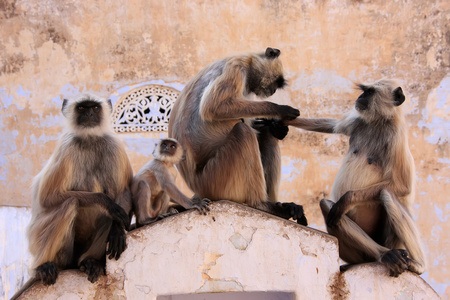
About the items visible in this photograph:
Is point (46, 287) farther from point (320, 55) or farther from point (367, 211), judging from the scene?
point (320, 55)

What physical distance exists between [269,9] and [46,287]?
15.1 feet

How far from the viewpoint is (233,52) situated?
6680 mm

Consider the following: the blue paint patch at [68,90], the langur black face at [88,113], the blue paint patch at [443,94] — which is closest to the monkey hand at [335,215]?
the langur black face at [88,113]

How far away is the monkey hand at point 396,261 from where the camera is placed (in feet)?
10.5

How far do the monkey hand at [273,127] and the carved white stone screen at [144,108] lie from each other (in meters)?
2.99

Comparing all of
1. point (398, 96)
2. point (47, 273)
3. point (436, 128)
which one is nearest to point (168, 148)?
point (47, 273)

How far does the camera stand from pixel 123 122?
670 cm

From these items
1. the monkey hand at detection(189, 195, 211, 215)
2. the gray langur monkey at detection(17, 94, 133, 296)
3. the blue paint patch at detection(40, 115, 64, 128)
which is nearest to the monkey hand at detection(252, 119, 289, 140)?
the monkey hand at detection(189, 195, 211, 215)

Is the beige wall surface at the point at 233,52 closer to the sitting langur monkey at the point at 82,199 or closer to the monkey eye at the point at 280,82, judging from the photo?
the monkey eye at the point at 280,82

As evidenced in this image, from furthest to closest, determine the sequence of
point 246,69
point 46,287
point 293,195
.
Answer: point 293,195, point 246,69, point 46,287

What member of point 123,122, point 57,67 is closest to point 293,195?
point 123,122

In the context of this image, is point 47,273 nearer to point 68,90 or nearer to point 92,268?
point 92,268

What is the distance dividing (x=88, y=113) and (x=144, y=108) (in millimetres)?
3265

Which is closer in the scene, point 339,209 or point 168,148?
point 339,209
